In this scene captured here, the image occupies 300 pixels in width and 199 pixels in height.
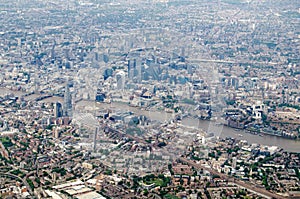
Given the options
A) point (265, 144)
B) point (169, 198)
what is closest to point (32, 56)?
point (265, 144)

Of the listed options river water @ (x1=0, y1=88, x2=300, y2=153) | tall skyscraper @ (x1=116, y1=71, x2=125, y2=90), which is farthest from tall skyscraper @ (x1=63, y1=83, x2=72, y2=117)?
tall skyscraper @ (x1=116, y1=71, x2=125, y2=90)

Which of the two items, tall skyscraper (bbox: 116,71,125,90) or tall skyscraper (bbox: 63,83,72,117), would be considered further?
tall skyscraper (bbox: 63,83,72,117)

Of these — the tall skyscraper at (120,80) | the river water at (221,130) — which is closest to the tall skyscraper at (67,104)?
the river water at (221,130)

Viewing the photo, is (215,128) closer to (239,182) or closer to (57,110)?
(239,182)

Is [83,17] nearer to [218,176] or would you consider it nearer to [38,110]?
[38,110]

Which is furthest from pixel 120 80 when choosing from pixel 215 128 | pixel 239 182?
pixel 239 182

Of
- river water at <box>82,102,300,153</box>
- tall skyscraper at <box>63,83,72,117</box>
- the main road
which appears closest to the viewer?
the main road

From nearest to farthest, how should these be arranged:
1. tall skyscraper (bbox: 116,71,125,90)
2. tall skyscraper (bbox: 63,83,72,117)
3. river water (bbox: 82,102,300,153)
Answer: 1. river water (bbox: 82,102,300,153)
2. tall skyscraper (bbox: 116,71,125,90)
3. tall skyscraper (bbox: 63,83,72,117)

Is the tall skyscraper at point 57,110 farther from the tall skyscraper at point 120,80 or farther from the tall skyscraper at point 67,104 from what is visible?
the tall skyscraper at point 120,80

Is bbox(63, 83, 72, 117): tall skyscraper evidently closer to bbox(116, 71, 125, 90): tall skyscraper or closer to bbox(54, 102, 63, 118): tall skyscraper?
bbox(54, 102, 63, 118): tall skyscraper

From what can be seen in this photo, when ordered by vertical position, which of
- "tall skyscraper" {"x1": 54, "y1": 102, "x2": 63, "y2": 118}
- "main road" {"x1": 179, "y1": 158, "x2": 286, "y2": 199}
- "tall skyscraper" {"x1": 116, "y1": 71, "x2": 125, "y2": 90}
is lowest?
"main road" {"x1": 179, "y1": 158, "x2": 286, "y2": 199}

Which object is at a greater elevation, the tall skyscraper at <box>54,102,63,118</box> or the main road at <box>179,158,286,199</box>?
the tall skyscraper at <box>54,102,63,118</box>
